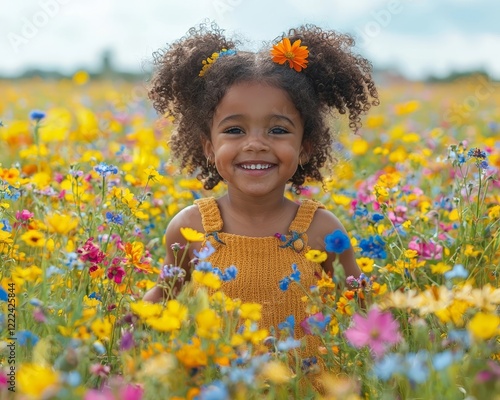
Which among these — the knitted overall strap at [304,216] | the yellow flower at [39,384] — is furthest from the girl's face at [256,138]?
the yellow flower at [39,384]

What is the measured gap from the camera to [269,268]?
8.27 ft

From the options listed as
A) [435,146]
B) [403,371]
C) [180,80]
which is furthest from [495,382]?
[435,146]

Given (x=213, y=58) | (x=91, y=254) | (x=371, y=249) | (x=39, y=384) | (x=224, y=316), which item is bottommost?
(x=39, y=384)

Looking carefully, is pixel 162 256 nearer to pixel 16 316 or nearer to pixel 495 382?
pixel 16 316

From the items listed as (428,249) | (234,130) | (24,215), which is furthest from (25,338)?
(428,249)

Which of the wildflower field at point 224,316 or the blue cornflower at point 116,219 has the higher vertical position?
the blue cornflower at point 116,219

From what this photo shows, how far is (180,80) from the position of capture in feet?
9.55

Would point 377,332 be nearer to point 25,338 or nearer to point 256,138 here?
point 25,338

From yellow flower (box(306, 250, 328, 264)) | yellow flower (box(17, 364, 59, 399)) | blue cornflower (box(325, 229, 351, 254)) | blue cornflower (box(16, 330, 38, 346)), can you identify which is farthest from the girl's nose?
yellow flower (box(17, 364, 59, 399))

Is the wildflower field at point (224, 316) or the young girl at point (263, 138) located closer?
the wildflower field at point (224, 316)

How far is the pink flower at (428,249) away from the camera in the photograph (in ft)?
8.85

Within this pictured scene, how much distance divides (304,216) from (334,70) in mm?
595

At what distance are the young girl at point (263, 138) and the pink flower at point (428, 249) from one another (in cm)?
23

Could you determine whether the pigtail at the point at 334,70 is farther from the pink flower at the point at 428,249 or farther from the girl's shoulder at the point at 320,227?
the pink flower at the point at 428,249
